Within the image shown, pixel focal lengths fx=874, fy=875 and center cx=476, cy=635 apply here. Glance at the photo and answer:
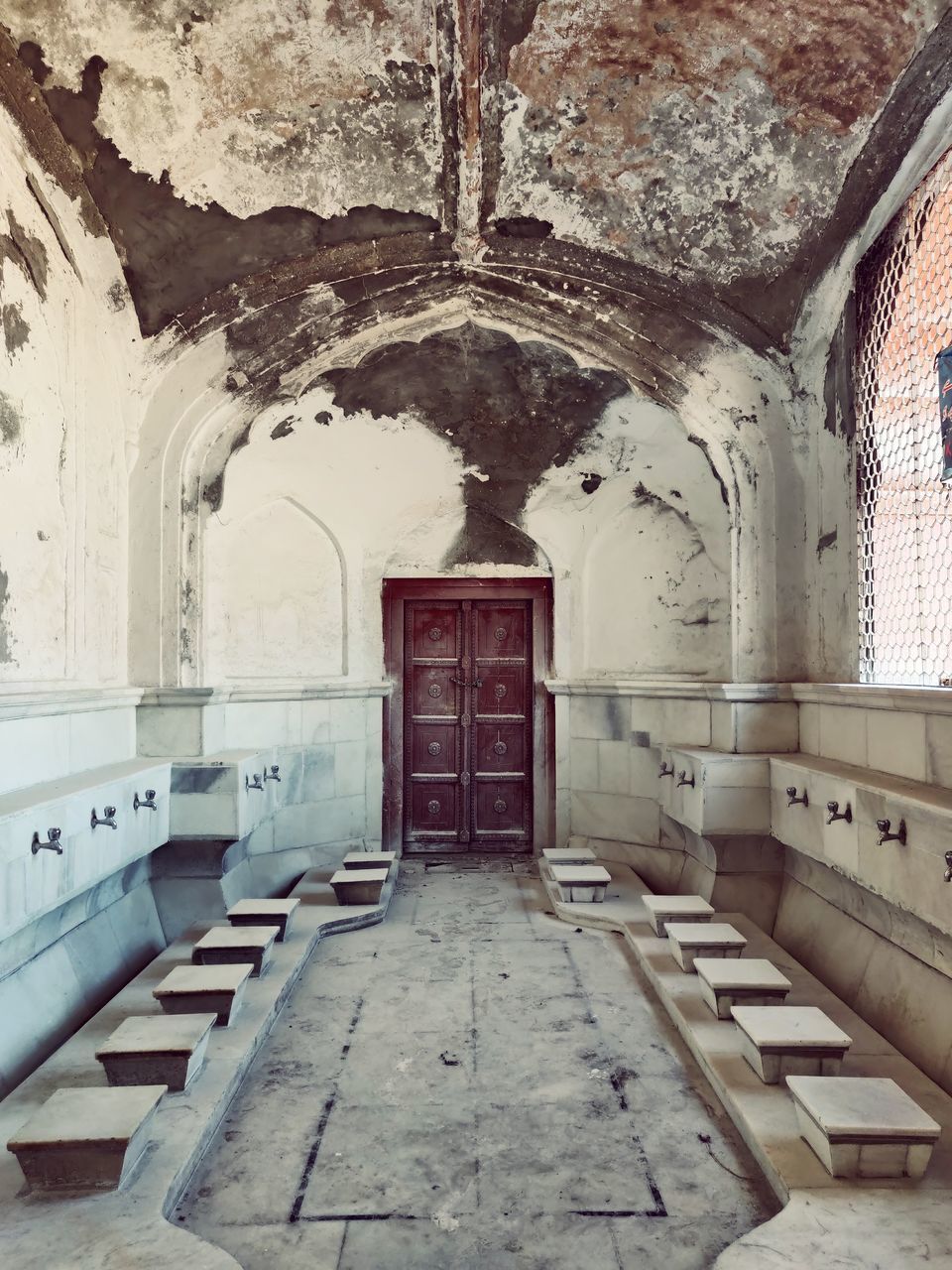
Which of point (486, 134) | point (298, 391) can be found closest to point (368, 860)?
point (298, 391)

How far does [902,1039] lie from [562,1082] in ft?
4.20

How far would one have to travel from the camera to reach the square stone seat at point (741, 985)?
11.1ft

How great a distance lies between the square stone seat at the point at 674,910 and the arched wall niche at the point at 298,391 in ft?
4.21

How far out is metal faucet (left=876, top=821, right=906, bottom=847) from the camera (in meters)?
3.13

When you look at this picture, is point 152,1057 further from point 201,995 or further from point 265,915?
point 265,915

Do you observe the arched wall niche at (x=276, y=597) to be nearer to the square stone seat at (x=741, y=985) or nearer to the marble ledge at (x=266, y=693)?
the marble ledge at (x=266, y=693)

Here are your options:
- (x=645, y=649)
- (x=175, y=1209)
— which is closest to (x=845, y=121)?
(x=645, y=649)

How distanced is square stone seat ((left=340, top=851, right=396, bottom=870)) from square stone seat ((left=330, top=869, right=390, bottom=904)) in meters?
0.49

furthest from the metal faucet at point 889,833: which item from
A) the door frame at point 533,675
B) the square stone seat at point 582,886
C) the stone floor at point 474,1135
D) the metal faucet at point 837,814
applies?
the door frame at point 533,675

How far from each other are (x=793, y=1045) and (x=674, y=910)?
5.19 ft

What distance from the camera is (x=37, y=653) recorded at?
391 centimetres

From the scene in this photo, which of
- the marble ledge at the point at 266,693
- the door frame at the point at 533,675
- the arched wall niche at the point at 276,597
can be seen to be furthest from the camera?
the door frame at the point at 533,675

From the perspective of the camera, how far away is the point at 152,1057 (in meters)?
2.86

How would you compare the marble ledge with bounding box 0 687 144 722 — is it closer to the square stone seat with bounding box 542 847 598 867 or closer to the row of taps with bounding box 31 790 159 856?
the row of taps with bounding box 31 790 159 856
